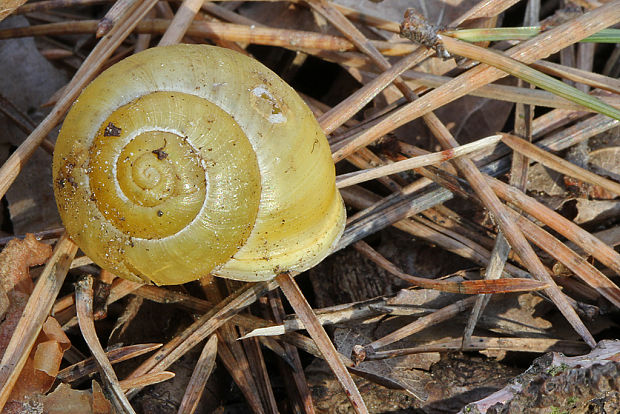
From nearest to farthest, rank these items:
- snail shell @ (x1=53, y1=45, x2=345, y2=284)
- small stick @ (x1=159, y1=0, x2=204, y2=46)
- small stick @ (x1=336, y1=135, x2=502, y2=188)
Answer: snail shell @ (x1=53, y1=45, x2=345, y2=284) → small stick @ (x1=336, y1=135, x2=502, y2=188) → small stick @ (x1=159, y1=0, x2=204, y2=46)

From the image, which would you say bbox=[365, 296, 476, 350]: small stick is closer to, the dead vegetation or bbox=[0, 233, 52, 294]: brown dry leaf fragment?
the dead vegetation

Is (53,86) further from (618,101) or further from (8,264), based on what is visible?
(618,101)

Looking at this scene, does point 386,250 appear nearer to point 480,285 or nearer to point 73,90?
point 480,285

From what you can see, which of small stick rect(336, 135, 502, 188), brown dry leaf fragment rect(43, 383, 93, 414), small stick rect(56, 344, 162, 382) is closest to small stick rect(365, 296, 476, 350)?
small stick rect(336, 135, 502, 188)

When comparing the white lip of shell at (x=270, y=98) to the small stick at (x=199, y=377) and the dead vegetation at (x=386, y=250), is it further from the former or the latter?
the small stick at (x=199, y=377)

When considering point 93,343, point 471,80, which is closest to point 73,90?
point 93,343

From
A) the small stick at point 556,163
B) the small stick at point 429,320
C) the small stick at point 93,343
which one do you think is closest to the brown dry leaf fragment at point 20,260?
the small stick at point 93,343
